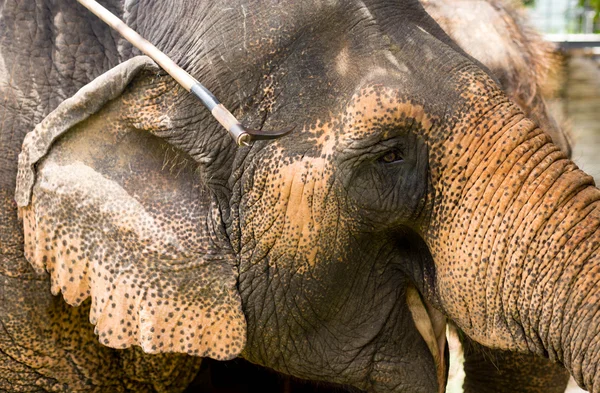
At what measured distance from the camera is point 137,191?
224cm

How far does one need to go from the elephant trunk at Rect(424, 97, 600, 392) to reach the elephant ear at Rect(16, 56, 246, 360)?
528 mm

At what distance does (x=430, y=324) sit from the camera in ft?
7.40

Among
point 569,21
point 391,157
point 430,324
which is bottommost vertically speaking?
point 569,21

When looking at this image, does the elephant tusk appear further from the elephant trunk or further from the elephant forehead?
the elephant trunk

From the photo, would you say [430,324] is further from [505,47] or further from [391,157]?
[505,47]

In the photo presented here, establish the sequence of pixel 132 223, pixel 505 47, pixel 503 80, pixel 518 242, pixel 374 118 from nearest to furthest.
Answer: pixel 518 242
pixel 374 118
pixel 132 223
pixel 503 80
pixel 505 47

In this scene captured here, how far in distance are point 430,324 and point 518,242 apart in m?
0.45

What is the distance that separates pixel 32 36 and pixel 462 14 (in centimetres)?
155

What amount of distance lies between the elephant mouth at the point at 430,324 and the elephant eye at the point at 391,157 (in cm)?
33

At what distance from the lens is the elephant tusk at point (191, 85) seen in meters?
1.97

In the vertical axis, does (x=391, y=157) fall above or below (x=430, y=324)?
above

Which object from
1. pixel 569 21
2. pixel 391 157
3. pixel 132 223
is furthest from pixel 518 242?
pixel 569 21

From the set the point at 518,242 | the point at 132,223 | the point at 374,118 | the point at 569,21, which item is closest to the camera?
the point at 518,242

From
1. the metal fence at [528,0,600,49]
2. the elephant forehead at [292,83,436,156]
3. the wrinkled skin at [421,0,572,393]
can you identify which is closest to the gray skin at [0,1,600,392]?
the elephant forehead at [292,83,436,156]
